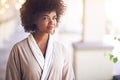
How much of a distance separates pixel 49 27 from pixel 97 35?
80 centimetres

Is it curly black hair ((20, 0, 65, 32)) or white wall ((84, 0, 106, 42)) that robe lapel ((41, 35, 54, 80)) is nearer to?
curly black hair ((20, 0, 65, 32))

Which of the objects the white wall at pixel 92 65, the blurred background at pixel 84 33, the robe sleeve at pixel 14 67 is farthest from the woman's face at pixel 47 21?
the white wall at pixel 92 65

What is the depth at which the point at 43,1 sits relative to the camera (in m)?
1.27

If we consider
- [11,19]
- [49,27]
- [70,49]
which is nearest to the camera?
[49,27]

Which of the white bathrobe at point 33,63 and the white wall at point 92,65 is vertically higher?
the white bathrobe at point 33,63

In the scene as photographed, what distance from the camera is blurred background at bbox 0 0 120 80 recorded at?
1813 mm

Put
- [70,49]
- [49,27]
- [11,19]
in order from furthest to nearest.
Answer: [70,49], [11,19], [49,27]

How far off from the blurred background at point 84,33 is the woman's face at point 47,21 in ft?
1.78

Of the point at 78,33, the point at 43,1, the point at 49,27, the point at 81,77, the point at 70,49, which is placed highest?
the point at 43,1

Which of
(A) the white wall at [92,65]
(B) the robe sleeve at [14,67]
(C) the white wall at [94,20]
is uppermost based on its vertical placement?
(C) the white wall at [94,20]

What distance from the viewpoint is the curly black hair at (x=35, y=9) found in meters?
1.26

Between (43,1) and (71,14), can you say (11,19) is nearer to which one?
(71,14)

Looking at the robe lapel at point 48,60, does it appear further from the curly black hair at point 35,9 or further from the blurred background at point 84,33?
the blurred background at point 84,33

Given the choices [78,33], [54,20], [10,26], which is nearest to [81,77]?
[78,33]
